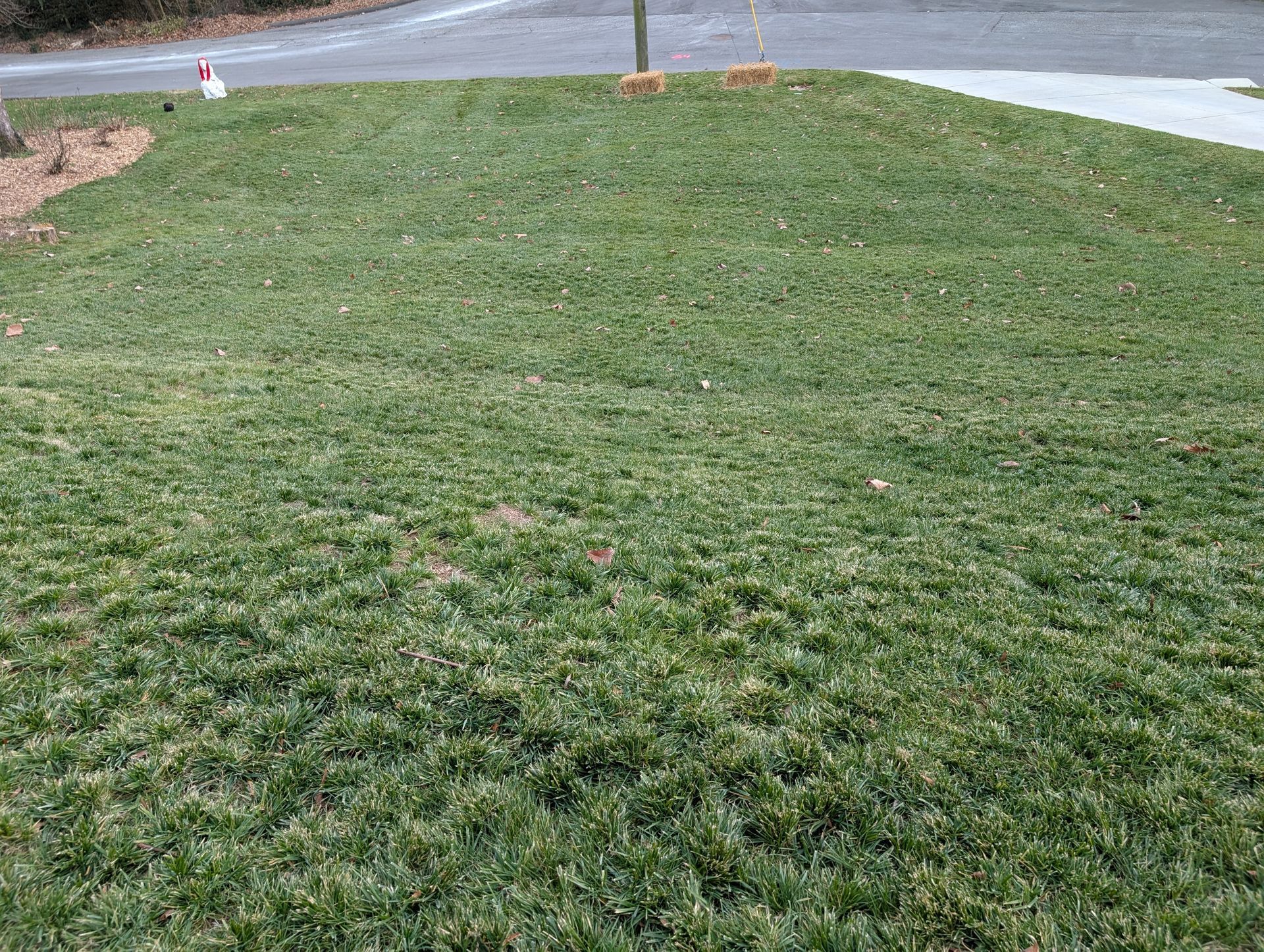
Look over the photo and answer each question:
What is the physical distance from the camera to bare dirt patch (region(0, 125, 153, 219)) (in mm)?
14961

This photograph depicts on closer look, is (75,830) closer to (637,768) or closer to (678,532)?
(637,768)

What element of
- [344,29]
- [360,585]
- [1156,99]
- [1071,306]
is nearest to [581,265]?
[1071,306]

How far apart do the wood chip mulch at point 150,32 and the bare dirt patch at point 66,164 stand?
17389 mm

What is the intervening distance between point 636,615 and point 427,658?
41.3 inches

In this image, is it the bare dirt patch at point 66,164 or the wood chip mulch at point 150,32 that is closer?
the bare dirt patch at point 66,164

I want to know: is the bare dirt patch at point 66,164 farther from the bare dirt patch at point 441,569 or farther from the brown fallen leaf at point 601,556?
the brown fallen leaf at point 601,556

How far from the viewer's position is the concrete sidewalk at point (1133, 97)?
16.7m

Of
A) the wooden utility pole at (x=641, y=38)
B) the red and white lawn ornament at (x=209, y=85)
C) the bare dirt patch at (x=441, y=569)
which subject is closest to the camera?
the bare dirt patch at (x=441, y=569)

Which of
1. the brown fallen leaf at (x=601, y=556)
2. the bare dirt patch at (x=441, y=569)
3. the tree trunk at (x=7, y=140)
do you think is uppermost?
the tree trunk at (x=7, y=140)

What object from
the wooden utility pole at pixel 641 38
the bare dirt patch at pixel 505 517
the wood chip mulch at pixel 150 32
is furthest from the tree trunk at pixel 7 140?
the bare dirt patch at pixel 505 517

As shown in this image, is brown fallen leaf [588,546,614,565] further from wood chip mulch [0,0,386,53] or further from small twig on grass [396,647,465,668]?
wood chip mulch [0,0,386,53]

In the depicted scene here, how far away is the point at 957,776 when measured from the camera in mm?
2770

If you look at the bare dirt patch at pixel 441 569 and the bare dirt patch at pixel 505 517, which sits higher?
the bare dirt patch at pixel 441 569

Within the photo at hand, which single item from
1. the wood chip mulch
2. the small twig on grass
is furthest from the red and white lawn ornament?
the small twig on grass
